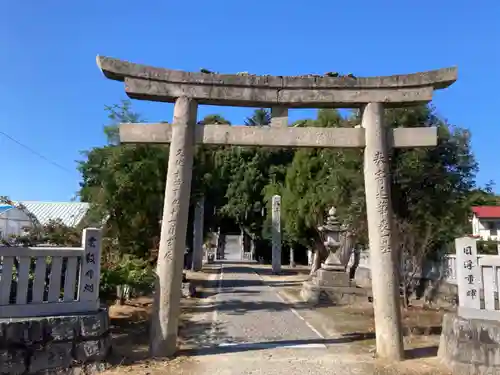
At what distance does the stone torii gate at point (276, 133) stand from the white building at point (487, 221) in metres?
31.6

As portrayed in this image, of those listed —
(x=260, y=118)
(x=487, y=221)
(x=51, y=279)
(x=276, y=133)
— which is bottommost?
(x=51, y=279)

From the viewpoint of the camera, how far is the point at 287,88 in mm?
7133

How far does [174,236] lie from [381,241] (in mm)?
3300

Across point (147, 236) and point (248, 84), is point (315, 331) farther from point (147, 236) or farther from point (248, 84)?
point (147, 236)

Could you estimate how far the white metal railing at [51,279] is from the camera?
17.5 ft

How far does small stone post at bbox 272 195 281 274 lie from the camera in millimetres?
26750

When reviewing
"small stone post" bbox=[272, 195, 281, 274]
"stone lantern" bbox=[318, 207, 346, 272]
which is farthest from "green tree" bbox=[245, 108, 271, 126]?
"stone lantern" bbox=[318, 207, 346, 272]

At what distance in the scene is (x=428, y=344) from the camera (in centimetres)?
765

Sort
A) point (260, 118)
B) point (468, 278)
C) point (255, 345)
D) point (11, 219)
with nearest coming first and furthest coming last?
1. point (468, 278)
2. point (255, 345)
3. point (11, 219)
4. point (260, 118)

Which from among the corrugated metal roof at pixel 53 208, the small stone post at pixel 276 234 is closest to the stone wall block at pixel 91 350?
the corrugated metal roof at pixel 53 208

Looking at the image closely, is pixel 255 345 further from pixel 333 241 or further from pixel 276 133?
pixel 333 241

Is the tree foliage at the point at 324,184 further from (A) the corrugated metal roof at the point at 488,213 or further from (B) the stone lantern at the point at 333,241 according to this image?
(A) the corrugated metal roof at the point at 488,213

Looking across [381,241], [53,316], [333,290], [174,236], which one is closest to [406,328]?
[381,241]

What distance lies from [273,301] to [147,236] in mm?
5103
